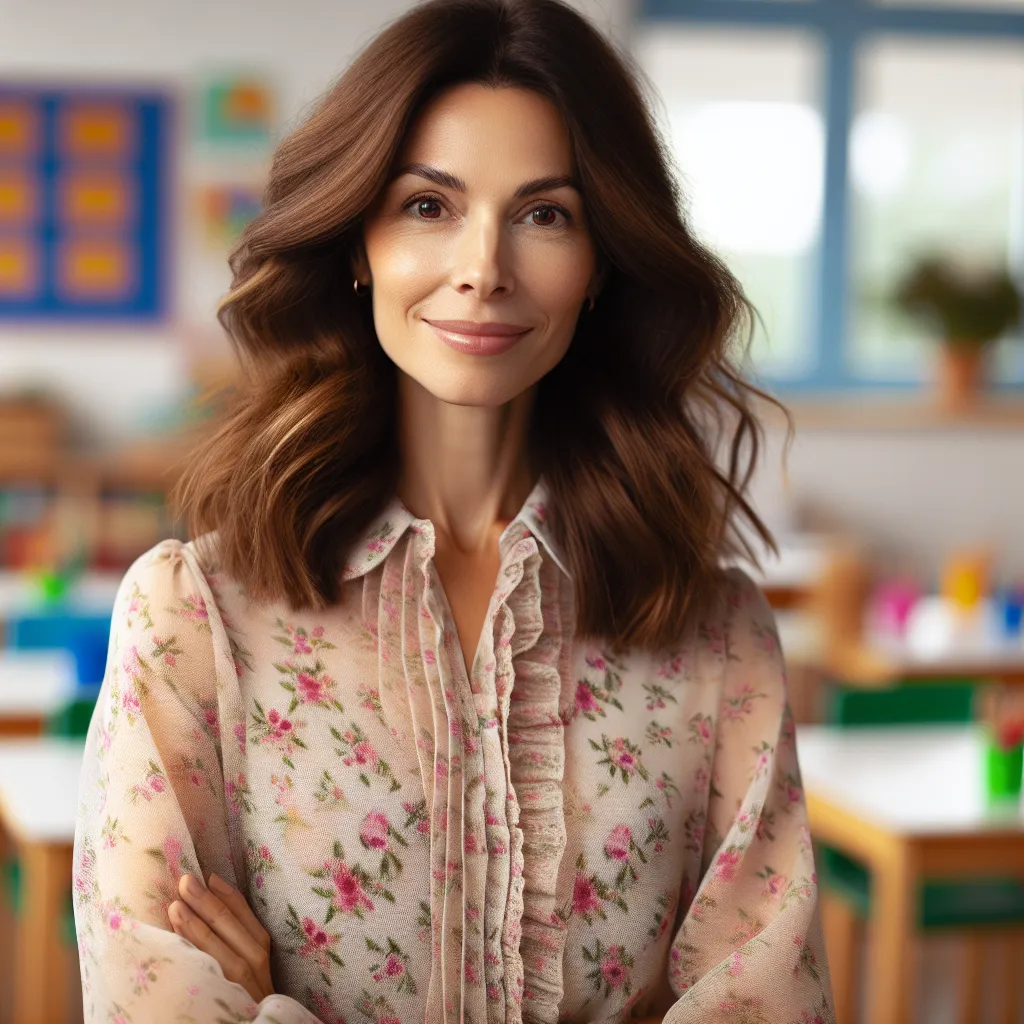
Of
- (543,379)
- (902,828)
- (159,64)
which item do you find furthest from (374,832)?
(159,64)

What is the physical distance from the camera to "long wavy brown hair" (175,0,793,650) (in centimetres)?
147

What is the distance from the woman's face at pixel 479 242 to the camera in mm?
1454

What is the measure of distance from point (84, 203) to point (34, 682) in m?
3.24

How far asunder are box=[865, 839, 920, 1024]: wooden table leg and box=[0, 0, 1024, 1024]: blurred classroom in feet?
3.79

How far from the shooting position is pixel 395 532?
1.59 metres

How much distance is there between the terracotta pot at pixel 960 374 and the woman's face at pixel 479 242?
614cm

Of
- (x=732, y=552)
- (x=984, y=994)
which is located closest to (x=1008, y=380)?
(x=984, y=994)

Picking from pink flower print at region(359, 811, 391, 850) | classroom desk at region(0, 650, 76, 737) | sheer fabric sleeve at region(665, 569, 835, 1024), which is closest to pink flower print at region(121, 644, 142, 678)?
pink flower print at region(359, 811, 391, 850)

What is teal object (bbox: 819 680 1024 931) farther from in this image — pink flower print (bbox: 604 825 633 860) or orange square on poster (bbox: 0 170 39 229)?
orange square on poster (bbox: 0 170 39 229)

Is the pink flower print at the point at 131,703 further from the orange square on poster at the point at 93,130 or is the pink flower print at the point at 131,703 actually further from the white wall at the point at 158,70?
the orange square on poster at the point at 93,130

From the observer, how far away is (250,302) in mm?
1568

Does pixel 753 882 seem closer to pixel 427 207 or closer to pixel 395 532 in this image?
pixel 395 532

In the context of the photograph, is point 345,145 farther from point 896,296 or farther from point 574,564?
point 896,296

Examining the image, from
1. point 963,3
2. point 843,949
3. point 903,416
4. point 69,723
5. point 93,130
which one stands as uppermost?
point 963,3
